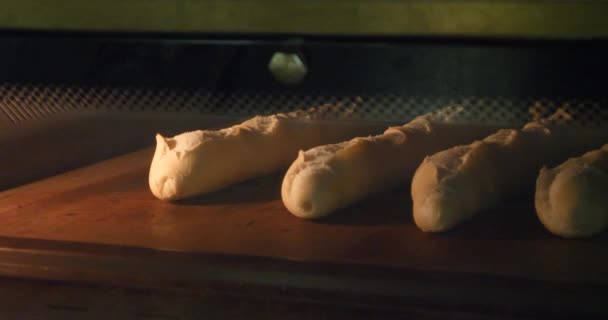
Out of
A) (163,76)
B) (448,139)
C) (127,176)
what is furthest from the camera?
(127,176)

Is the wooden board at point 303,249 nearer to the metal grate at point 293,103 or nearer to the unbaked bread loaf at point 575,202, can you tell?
the unbaked bread loaf at point 575,202

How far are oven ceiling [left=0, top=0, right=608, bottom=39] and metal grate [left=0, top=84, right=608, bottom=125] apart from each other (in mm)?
109

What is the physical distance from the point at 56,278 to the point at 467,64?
55 cm

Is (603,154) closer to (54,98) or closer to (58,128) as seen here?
(54,98)

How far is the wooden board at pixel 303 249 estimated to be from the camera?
880 millimetres

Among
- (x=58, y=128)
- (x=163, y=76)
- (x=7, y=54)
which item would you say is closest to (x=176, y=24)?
(x=163, y=76)

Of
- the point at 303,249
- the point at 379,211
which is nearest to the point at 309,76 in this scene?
the point at 303,249

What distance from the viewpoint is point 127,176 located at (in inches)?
54.9

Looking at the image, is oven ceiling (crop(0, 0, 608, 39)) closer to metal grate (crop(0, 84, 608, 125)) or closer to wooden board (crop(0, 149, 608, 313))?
metal grate (crop(0, 84, 608, 125))

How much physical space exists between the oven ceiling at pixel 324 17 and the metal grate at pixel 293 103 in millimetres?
109

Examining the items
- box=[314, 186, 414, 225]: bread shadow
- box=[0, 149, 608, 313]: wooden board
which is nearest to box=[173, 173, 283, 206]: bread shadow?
box=[0, 149, 608, 313]: wooden board

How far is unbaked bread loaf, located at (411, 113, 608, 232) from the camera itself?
1054 mm

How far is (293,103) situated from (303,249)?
190 millimetres

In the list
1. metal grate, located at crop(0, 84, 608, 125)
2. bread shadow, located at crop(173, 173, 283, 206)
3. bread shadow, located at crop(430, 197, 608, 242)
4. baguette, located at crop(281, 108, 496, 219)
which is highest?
metal grate, located at crop(0, 84, 608, 125)
